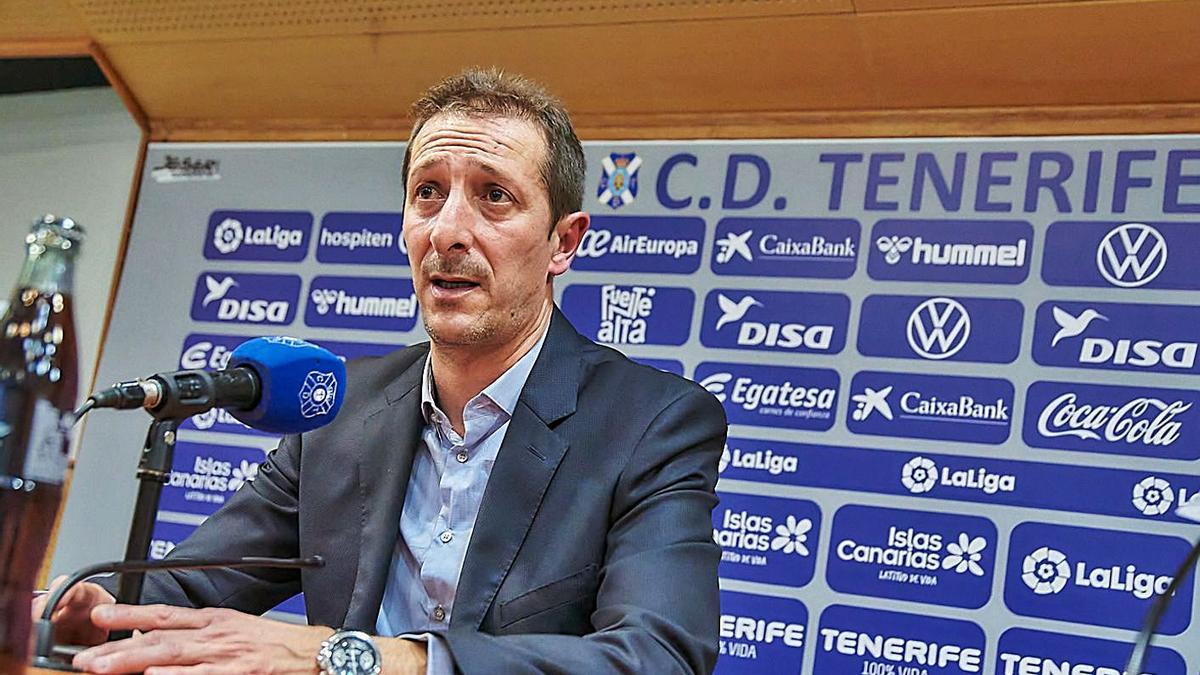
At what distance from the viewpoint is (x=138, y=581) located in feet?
4.58

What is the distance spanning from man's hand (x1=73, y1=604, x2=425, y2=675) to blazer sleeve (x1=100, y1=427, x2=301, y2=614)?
69 cm

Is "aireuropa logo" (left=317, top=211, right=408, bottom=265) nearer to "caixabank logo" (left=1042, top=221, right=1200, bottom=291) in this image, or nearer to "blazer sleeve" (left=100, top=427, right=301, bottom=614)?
"blazer sleeve" (left=100, top=427, right=301, bottom=614)

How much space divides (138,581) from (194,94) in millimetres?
2981

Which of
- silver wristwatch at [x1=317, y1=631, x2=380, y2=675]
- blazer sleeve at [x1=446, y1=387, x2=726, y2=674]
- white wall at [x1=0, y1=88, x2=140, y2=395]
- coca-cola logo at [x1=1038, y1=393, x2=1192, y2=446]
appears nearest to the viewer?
silver wristwatch at [x1=317, y1=631, x2=380, y2=675]

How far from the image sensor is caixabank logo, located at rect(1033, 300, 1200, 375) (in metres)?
2.89

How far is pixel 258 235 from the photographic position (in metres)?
3.99

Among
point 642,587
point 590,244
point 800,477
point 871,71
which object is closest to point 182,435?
point 590,244

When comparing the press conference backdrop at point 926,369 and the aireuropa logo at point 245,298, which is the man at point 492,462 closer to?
the press conference backdrop at point 926,369

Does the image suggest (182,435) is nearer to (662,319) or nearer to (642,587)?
(662,319)

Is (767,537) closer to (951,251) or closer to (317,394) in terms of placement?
(951,251)

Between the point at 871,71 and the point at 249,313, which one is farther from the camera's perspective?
the point at 249,313

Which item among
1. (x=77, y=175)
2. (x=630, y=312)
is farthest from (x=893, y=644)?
(x=77, y=175)

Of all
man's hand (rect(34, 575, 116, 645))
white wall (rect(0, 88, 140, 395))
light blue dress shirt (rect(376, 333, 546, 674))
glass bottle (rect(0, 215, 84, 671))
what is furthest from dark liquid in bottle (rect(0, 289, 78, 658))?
white wall (rect(0, 88, 140, 395))

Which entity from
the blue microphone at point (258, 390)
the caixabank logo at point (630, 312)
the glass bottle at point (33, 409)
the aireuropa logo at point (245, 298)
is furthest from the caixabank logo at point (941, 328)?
the glass bottle at point (33, 409)
